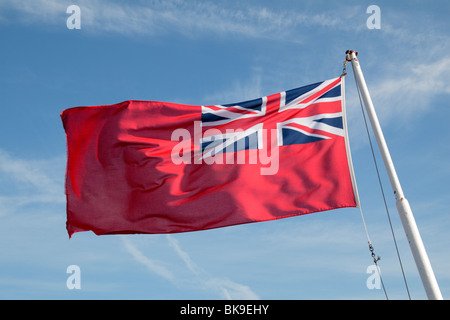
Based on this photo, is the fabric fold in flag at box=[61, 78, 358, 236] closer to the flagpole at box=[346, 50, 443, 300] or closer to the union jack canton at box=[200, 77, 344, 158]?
the union jack canton at box=[200, 77, 344, 158]

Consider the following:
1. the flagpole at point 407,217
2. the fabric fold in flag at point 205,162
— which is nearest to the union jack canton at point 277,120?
the fabric fold in flag at point 205,162

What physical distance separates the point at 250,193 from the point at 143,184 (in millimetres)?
3108

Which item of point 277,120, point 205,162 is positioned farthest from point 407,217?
point 205,162

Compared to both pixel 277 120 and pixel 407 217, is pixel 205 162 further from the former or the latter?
pixel 407 217

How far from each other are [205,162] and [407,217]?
621 cm

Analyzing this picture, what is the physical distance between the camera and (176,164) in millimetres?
15117

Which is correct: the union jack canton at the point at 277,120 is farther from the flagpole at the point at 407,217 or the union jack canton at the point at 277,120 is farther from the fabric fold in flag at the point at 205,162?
the flagpole at the point at 407,217

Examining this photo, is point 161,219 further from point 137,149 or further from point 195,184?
point 137,149

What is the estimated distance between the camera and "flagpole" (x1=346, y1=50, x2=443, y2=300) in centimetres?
1009

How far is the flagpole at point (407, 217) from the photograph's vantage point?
10094mm

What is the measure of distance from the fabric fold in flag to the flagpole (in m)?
2.00

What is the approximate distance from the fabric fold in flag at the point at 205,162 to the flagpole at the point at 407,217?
200cm
